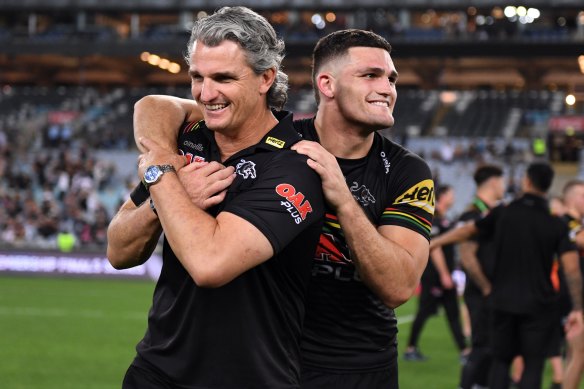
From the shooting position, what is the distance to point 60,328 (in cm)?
1527

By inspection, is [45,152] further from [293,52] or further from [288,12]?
[288,12]

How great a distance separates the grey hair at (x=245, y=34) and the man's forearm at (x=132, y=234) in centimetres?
60

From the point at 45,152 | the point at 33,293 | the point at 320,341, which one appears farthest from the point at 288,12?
the point at 320,341

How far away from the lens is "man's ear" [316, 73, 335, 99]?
430cm

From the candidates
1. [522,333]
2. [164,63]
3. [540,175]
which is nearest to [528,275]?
[522,333]

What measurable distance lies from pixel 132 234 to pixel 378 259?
2.95 feet

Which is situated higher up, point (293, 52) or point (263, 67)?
point (293, 52)

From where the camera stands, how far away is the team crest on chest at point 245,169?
342 cm

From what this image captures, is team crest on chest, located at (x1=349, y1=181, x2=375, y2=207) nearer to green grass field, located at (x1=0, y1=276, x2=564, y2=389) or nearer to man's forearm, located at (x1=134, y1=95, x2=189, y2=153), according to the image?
man's forearm, located at (x1=134, y1=95, x2=189, y2=153)

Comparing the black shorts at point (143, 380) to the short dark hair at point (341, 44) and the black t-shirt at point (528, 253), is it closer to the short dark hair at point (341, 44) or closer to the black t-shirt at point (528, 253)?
the short dark hair at point (341, 44)

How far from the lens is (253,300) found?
3.31 metres

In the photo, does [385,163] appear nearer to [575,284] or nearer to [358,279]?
[358,279]

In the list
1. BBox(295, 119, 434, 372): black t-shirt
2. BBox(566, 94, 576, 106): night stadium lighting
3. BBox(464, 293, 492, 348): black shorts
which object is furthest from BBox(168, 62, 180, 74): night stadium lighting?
BBox(295, 119, 434, 372): black t-shirt

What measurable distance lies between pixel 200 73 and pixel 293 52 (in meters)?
46.0
